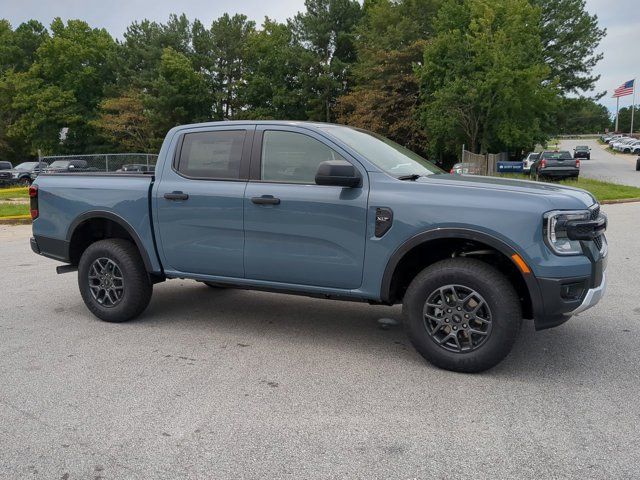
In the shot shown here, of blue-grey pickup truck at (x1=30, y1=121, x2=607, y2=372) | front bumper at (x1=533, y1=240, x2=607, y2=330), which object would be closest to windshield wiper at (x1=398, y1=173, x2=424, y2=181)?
blue-grey pickup truck at (x1=30, y1=121, x2=607, y2=372)

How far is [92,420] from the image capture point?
3.45m

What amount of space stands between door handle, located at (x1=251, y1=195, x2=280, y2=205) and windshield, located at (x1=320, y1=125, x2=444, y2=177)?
710mm

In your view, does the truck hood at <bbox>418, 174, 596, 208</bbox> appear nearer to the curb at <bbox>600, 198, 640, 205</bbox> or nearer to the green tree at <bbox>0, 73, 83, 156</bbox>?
the curb at <bbox>600, 198, 640, 205</bbox>

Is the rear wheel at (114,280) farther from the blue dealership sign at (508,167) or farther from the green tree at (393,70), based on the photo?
the green tree at (393,70)

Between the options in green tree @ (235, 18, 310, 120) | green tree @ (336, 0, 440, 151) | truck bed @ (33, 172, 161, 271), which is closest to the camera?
truck bed @ (33, 172, 161, 271)

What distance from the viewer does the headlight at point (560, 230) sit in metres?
3.83

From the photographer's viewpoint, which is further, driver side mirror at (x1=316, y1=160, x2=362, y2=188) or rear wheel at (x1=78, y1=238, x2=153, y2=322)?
rear wheel at (x1=78, y1=238, x2=153, y2=322)

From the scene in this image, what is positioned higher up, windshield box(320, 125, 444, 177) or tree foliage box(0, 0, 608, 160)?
tree foliage box(0, 0, 608, 160)

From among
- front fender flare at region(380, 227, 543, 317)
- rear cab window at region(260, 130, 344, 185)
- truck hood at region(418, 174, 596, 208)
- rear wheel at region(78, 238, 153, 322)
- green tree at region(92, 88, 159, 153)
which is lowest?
rear wheel at region(78, 238, 153, 322)

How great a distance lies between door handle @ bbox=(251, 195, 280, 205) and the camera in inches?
182

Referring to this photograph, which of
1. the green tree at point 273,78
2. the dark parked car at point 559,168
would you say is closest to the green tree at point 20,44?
the green tree at point 273,78

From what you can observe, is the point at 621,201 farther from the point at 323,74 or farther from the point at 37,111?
the point at 37,111

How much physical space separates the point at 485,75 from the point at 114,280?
33270 millimetres

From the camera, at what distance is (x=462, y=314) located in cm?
407
